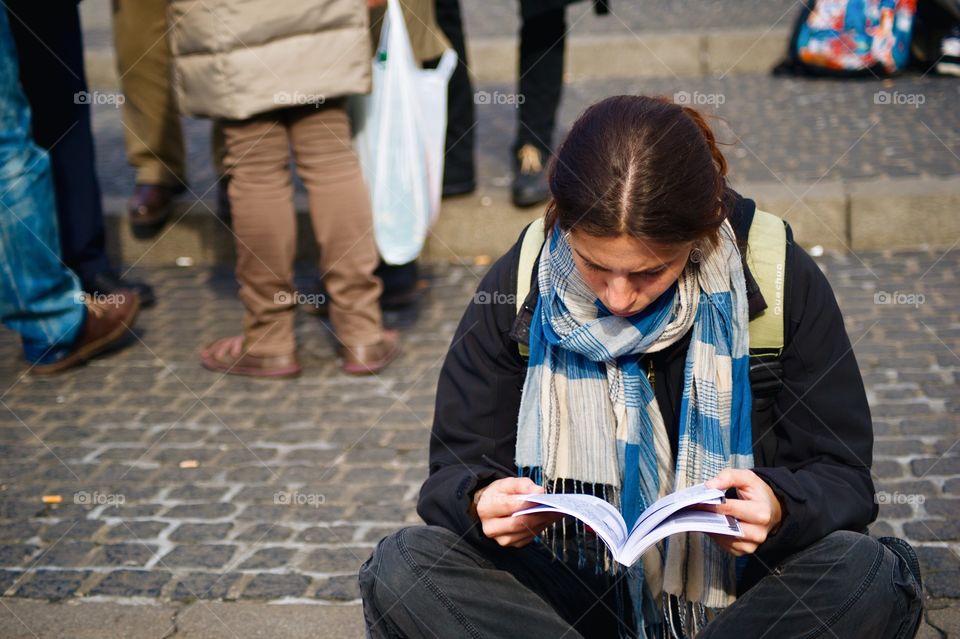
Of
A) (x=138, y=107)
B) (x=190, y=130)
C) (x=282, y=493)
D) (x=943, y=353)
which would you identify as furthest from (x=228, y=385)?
(x=190, y=130)

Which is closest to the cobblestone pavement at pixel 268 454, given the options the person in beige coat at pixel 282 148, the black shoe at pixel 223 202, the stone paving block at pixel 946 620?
the stone paving block at pixel 946 620

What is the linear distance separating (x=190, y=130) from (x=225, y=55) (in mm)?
3428

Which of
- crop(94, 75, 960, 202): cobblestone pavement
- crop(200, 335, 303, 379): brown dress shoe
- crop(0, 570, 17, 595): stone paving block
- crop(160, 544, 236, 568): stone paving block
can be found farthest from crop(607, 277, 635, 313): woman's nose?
crop(94, 75, 960, 202): cobblestone pavement

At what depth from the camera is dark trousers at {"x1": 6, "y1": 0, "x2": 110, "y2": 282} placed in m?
4.32

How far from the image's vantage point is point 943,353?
411 cm

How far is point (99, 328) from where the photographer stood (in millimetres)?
4500

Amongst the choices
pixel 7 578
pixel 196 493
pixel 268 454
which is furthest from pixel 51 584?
pixel 268 454

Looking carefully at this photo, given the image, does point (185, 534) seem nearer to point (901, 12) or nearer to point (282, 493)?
point (282, 493)

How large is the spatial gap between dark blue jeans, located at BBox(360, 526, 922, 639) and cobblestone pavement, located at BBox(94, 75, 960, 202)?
3.36 meters

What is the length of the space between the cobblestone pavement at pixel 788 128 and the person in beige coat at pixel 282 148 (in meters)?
1.52

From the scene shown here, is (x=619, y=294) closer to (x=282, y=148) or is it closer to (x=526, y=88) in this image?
(x=282, y=148)

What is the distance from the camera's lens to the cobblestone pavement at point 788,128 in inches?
223

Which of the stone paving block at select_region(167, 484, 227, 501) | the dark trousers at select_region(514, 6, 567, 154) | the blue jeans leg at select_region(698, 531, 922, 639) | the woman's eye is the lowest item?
the stone paving block at select_region(167, 484, 227, 501)

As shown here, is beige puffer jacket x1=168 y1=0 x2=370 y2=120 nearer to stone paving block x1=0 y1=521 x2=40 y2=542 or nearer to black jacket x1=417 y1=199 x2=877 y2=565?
stone paving block x1=0 y1=521 x2=40 y2=542
